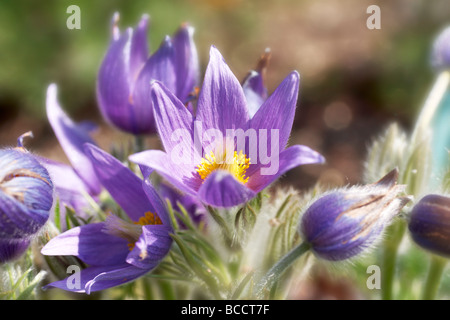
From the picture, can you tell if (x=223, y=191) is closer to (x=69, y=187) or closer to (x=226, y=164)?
(x=226, y=164)

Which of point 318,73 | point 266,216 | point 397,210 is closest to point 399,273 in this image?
point 266,216

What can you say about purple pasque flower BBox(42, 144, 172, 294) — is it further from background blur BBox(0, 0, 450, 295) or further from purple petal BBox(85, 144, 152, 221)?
background blur BBox(0, 0, 450, 295)

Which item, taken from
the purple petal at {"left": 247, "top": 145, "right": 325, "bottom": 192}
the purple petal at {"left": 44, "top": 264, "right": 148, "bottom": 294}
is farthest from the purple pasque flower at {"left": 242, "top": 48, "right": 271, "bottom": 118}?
the purple petal at {"left": 44, "top": 264, "right": 148, "bottom": 294}

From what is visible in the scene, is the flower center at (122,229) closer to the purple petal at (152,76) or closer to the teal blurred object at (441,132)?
the purple petal at (152,76)

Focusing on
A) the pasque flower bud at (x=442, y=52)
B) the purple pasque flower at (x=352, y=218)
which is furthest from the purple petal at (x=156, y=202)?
the pasque flower bud at (x=442, y=52)

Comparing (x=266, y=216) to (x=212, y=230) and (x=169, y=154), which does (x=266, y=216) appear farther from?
(x=169, y=154)

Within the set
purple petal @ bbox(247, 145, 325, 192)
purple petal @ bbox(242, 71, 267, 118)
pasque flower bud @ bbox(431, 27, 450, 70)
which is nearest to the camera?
purple petal @ bbox(247, 145, 325, 192)
